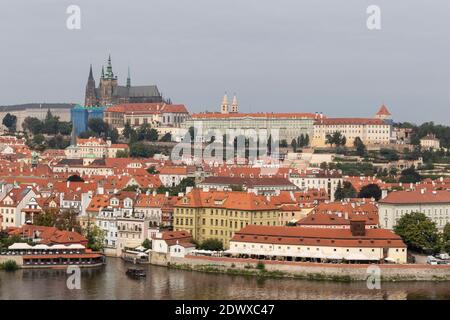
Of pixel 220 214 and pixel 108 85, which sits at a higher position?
pixel 108 85

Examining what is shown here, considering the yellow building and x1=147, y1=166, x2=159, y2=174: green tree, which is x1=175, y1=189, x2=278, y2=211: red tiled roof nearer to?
the yellow building

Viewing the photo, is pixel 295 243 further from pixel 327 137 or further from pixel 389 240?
pixel 327 137

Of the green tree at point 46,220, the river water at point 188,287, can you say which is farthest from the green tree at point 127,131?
the river water at point 188,287

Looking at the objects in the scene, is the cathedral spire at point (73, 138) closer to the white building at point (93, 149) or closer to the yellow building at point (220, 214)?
the white building at point (93, 149)

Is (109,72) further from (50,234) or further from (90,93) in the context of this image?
(50,234)

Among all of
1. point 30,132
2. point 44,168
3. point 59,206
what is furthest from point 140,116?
point 59,206

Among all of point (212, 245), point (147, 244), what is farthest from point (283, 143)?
point (212, 245)
